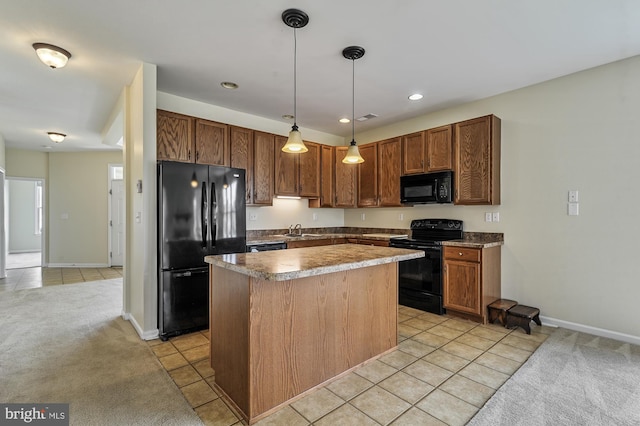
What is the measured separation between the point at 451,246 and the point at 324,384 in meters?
2.28

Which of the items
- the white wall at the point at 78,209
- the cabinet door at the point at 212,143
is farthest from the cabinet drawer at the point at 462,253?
the white wall at the point at 78,209

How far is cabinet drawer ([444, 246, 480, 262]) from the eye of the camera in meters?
3.42

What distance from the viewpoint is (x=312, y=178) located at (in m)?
4.98

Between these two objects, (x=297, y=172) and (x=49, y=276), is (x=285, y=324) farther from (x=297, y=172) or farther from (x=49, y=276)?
(x=49, y=276)

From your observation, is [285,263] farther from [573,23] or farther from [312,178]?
[312,178]

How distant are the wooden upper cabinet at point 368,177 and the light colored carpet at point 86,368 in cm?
361

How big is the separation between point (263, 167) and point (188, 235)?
1613mm

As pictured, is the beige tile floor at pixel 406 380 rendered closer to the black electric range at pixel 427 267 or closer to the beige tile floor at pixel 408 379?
the beige tile floor at pixel 408 379

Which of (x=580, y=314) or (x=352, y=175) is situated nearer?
(x=580, y=314)

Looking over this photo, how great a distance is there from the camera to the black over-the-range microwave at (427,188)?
13.0 feet

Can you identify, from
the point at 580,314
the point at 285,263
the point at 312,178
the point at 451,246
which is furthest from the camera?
the point at 312,178

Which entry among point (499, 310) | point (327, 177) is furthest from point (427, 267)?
point (327, 177)

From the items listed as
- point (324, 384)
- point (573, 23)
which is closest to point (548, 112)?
point (573, 23)

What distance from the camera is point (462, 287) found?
11.5 ft
